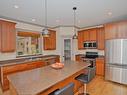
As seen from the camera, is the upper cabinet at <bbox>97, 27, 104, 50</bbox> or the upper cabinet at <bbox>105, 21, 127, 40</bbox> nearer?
the upper cabinet at <bbox>105, 21, 127, 40</bbox>

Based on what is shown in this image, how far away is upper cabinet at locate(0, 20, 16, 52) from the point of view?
3754 millimetres

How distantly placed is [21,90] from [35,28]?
444cm

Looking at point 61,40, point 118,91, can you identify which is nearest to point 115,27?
point 118,91

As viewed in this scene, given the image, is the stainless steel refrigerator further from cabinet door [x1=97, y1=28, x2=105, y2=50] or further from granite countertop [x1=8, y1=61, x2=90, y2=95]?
granite countertop [x1=8, y1=61, x2=90, y2=95]

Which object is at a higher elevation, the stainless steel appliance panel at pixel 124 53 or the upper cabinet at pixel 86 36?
the upper cabinet at pixel 86 36

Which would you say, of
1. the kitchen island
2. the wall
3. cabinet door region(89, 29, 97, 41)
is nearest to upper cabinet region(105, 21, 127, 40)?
cabinet door region(89, 29, 97, 41)

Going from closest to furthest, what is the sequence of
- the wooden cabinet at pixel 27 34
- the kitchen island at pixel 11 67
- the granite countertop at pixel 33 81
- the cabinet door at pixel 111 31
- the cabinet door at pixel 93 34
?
the granite countertop at pixel 33 81 < the kitchen island at pixel 11 67 < the cabinet door at pixel 111 31 < the wooden cabinet at pixel 27 34 < the cabinet door at pixel 93 34

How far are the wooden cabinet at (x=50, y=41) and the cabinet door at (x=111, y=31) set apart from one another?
293 cm

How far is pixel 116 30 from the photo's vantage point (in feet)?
14.1

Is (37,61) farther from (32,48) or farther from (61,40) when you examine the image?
(61,40)

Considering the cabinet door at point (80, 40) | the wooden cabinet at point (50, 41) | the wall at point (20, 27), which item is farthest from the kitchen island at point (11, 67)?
the cabinet door at point (80, 40)

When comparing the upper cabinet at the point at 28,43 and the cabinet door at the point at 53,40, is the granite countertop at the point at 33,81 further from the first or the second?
the cabinet door at the point at 53,40

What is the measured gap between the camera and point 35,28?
5.53 metres

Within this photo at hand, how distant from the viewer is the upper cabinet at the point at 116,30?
4.10 metres
